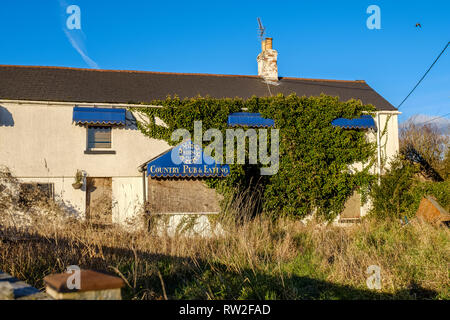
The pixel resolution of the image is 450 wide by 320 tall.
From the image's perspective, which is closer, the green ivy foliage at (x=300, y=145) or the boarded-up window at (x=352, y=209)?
the green ivy foliage at (x=300, y=145)

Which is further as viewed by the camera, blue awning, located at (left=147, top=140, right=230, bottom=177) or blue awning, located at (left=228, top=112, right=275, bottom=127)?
blue awning, located at (left=228, top=112, right=275, bottom=127)

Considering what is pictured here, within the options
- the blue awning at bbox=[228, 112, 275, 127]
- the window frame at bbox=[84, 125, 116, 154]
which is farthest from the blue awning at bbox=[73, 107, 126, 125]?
the blue awning at bbox=[228, 112, 275, 127]

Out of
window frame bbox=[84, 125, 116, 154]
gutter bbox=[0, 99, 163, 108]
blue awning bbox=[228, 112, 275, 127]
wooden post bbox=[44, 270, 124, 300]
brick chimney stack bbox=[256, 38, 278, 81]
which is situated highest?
brick chimney stack bbox=[256, 38, 278, 81]

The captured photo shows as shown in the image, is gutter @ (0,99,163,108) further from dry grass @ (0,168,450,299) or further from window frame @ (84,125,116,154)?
dry grass @ (0,168,450,299)

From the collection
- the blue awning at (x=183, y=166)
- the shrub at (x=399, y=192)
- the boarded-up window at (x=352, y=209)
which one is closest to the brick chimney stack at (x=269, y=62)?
the boarded-up window at (x=352, y=209)


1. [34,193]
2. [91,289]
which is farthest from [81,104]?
[91,289]

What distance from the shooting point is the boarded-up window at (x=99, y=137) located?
49.3 feet

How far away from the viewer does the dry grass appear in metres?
5.52

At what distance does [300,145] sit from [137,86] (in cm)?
763

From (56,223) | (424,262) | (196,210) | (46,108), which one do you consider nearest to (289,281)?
(424,262)

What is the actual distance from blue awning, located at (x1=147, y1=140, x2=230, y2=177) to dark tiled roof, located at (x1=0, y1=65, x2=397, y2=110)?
308 centimetres

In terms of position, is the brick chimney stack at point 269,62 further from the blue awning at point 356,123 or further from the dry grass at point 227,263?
the dry grass at point 227,263

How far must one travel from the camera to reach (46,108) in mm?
14617

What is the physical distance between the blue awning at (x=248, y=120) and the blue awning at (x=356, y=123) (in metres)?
2.82
